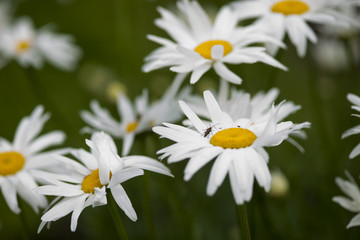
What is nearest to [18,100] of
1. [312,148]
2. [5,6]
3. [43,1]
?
[5,6]

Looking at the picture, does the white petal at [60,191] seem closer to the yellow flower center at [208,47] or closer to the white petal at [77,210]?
the white petal at [77,210]

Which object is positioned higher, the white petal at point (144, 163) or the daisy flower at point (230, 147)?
the daisy flower at point (230, 147)

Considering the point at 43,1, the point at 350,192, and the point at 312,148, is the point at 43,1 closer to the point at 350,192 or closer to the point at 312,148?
the point at 312,148

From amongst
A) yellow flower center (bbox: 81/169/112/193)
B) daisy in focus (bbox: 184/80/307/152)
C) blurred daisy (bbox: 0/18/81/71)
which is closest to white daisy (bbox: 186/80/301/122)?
daisy in focus (bbox: 184/80/307/152)

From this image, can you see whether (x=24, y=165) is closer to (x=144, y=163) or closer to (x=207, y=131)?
(x=144, y=163)

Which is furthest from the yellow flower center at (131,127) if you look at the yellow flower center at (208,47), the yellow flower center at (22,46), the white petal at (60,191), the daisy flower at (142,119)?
the yellow flower center at (22,46)
